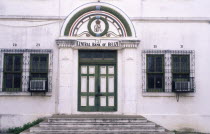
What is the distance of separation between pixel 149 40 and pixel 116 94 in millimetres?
2802

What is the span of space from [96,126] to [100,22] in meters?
4.78

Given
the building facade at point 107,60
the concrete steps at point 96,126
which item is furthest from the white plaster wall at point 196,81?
the concrete steps at point 96,126

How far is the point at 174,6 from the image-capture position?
1459 centimetres

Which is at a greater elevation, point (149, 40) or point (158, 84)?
point (149, 40)

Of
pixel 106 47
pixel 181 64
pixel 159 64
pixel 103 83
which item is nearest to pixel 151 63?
pixel 159 64

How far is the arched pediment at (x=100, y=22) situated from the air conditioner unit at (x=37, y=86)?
8.40 ft

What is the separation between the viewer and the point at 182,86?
13992 mm

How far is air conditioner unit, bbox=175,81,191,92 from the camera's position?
45.8 ft

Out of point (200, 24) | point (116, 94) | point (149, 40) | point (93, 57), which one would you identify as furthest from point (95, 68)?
point (200, 24)

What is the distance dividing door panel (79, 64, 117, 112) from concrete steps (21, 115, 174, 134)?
4.68 ft

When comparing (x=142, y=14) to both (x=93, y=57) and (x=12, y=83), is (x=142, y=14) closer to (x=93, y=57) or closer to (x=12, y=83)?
(x=93, y=57)

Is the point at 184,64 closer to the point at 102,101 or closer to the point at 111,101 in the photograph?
the point at 111,101

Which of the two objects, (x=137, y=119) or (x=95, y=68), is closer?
(x=137, y=119)

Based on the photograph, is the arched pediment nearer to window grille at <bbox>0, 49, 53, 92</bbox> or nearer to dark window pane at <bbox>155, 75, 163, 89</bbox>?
window grille at <bbox>0, 49, 53, 92</bbox>
